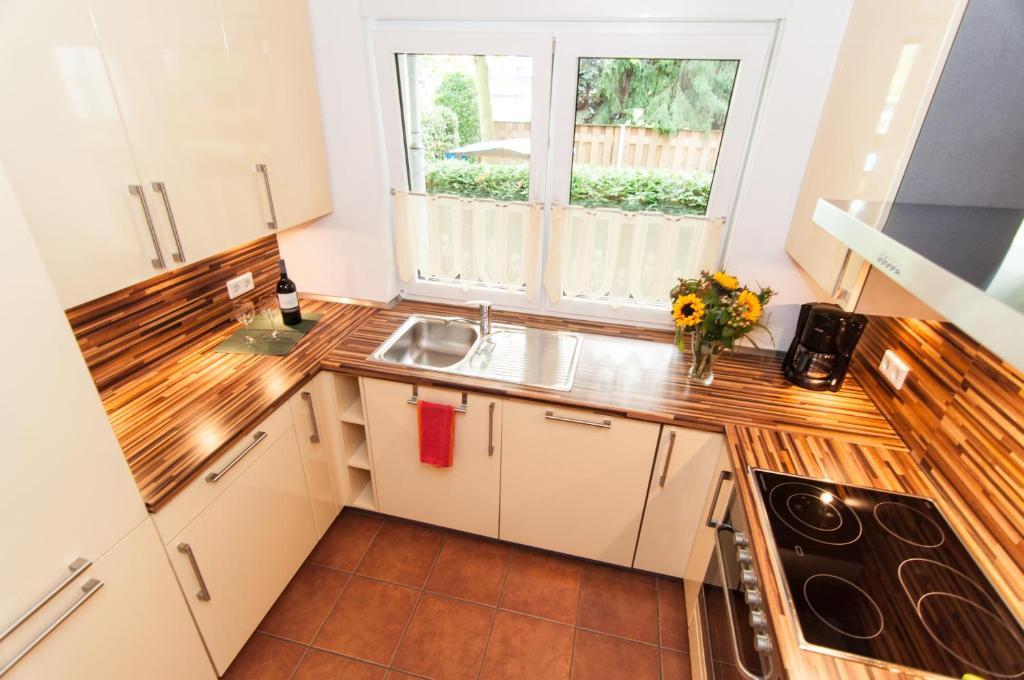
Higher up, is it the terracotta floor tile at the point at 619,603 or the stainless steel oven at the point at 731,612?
the stainless steel oven at the point at 731,612

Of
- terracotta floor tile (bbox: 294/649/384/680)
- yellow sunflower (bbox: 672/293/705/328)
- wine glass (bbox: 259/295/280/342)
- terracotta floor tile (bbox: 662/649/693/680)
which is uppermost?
yellow sunflower (bbox: 672/293/705/328)

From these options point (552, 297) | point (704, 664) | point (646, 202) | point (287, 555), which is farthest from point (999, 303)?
point (287, 555)

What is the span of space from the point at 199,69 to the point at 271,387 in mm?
1037

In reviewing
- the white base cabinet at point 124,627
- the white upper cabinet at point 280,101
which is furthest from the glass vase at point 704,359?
the white base cabinet at point 124,627

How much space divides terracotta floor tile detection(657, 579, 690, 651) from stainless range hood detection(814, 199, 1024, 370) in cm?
159

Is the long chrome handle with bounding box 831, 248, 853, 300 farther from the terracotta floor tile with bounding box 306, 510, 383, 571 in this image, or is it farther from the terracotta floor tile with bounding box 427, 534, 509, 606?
the terracotta floor tile with bounding box 306, 510, 383, 571

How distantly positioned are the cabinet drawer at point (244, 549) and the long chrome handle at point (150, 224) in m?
0.70

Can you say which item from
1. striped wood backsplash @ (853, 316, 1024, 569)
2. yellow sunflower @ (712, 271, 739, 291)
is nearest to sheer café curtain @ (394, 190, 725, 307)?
yellow sunflower @ (712, 271, 739, 291)

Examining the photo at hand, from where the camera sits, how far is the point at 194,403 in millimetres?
1641

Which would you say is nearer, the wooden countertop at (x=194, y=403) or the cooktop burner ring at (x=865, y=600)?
the cooktop burner ring at (x=865, y=600)

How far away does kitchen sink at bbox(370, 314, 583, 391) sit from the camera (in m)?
1.92

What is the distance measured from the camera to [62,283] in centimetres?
118

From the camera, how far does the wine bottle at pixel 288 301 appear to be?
7.02 feet

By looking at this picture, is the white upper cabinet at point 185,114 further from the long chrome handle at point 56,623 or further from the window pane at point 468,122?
the long chrome handle at point 56,623
